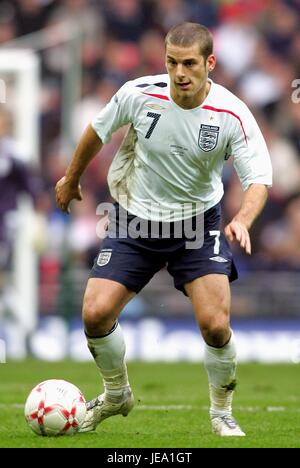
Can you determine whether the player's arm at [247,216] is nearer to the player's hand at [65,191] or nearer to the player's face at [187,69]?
the player's face at [187,69]

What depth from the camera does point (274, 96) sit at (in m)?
16.6

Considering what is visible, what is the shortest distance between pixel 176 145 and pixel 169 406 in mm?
2944

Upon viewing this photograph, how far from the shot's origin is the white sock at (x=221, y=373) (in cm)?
657

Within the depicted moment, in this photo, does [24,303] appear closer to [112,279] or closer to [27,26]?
[27,26]

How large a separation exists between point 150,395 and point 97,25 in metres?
8.73

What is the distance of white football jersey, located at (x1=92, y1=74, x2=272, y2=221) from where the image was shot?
258 inches

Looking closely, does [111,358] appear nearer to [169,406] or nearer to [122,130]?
[169,406]

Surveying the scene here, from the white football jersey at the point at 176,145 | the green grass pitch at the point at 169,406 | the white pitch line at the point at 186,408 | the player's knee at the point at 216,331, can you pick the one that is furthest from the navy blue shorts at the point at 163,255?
the white pitch line at the point at 186,408

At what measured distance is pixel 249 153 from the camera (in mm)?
6523

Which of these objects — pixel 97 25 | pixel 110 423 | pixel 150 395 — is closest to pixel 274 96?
pixel 97 25

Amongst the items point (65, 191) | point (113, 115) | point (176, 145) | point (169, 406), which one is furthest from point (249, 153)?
point (169, 406)
